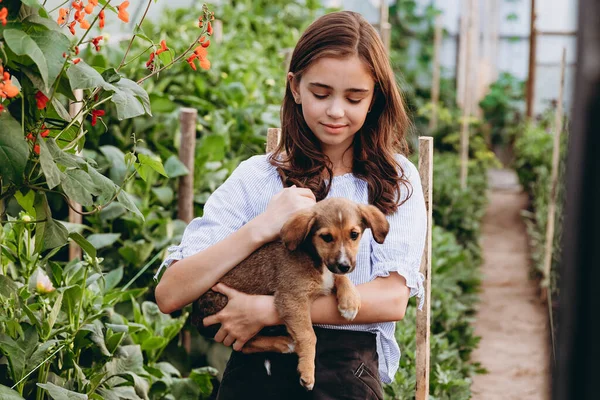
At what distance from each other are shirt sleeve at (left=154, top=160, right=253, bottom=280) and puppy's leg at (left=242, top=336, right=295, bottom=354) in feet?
0.95

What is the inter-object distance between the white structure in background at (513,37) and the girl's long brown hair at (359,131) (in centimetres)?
1195

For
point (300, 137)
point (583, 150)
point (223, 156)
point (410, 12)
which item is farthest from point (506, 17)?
point (583, 150)

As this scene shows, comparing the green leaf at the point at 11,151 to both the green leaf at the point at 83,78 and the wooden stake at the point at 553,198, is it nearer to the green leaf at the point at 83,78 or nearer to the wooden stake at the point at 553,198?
the green leaf at the point at 83,78

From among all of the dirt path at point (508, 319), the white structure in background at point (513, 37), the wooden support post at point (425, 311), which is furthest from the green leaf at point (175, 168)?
the white structure in background at point (513, 37)

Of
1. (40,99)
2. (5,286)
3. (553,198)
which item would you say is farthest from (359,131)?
(553,198)

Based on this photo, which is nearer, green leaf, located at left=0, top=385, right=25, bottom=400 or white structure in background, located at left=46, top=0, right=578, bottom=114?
green leaf, located at left=0, top=385, right=25, bottom=400

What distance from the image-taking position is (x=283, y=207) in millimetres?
2074

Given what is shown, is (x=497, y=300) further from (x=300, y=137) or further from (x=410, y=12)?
(x=410, y=12)

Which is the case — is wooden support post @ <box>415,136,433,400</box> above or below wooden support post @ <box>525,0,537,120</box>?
below

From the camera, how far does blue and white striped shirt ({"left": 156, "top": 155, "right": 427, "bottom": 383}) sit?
2170mm

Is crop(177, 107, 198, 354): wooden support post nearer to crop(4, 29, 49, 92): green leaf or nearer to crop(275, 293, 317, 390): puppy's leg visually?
crop(275, 293, 317, 390): puppy's leg

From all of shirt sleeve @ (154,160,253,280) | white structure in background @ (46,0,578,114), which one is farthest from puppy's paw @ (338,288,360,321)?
white structure in background @ (46,0,578,114)

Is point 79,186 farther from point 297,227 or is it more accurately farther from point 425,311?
point 425,311

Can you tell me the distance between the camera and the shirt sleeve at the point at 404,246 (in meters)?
2.15
